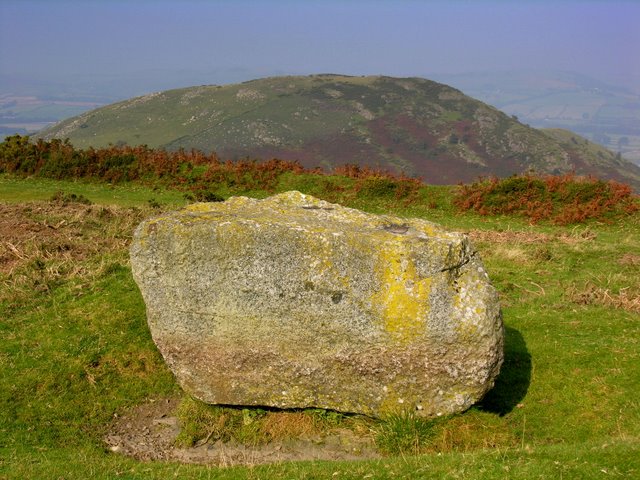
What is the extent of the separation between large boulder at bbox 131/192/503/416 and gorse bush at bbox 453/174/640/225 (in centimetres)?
2502

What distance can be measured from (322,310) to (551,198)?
94.7 feet

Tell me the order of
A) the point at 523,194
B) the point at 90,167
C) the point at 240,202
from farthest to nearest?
the point at 90,167, the point at 523,194, the point at 240,202

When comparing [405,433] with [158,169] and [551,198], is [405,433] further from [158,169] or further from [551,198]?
[158,169]

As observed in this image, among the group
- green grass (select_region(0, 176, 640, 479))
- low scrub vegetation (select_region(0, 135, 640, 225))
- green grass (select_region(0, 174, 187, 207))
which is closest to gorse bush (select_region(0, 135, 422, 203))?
low scrub vegetation (select_region(0, 135, 640, 225))

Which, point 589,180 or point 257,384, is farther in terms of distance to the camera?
point 589,180

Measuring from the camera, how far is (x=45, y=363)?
572 inches

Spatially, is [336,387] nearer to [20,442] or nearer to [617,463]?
[617,463]

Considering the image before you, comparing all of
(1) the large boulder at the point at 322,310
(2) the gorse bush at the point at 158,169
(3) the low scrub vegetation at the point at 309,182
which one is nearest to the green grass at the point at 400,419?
(1) the large boulder at the point at 322,310

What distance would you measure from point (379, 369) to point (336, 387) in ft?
3.63

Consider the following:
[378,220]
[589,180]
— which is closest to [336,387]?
[378,220]

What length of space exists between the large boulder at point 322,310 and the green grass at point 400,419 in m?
1.07

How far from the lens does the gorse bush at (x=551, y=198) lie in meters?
34.3

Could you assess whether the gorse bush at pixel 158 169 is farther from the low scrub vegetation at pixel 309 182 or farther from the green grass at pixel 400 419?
the green grass at pixel 400 419

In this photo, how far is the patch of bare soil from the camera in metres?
12.1
